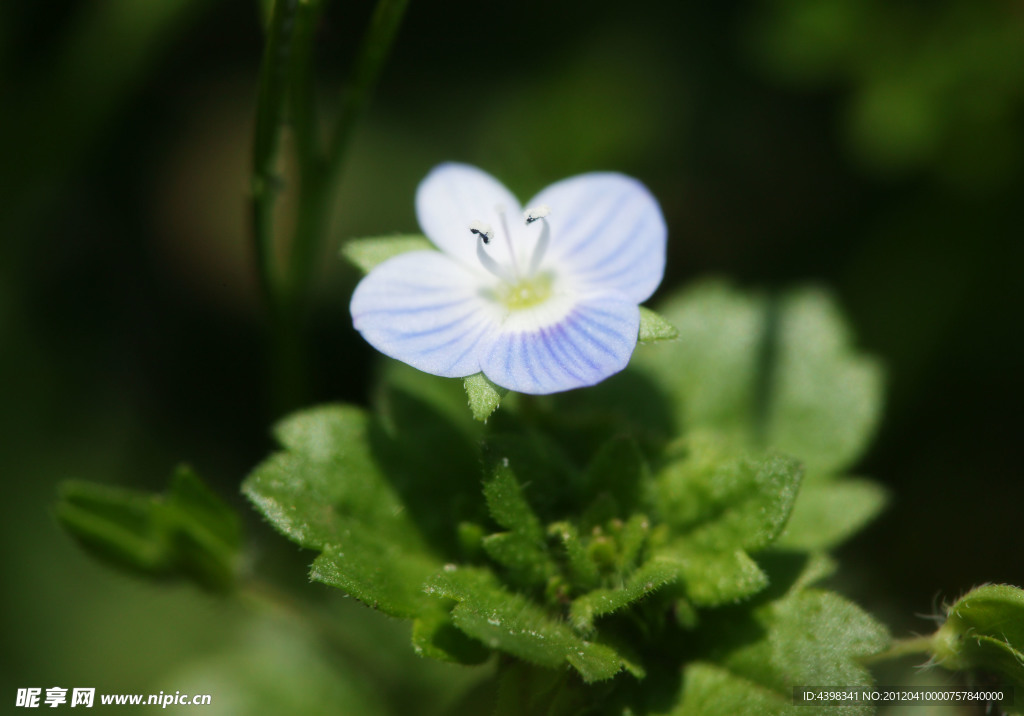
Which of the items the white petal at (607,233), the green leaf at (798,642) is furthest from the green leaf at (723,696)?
the white petal at (607,233)

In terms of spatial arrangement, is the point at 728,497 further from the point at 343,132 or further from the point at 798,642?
the point at 343,132

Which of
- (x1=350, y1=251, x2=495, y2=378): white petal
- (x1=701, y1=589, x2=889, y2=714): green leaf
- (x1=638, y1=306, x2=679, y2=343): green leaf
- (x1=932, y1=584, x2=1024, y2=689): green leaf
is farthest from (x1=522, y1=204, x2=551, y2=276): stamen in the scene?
(x1=932, y1=584, x2=1024, y2=689): green leaf

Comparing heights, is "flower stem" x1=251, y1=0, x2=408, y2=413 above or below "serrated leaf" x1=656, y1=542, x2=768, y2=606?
above

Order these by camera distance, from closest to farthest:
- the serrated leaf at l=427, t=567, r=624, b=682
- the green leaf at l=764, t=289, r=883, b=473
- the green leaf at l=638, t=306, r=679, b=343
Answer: the serrated leaf at l=427, t=567, r=624, b=682 → the green leaf at l=638, t=306, r=679, b=343 → the green leaf at l=764, t=289, r=883, b=473

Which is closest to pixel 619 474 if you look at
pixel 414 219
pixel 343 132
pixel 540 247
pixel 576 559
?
pixel 576 559

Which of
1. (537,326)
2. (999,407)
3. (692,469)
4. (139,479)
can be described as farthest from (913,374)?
(139,479)

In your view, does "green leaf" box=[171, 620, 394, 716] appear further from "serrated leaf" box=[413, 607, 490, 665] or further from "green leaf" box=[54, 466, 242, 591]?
"serrated leaf" box=[413, 607, 490, 665]
